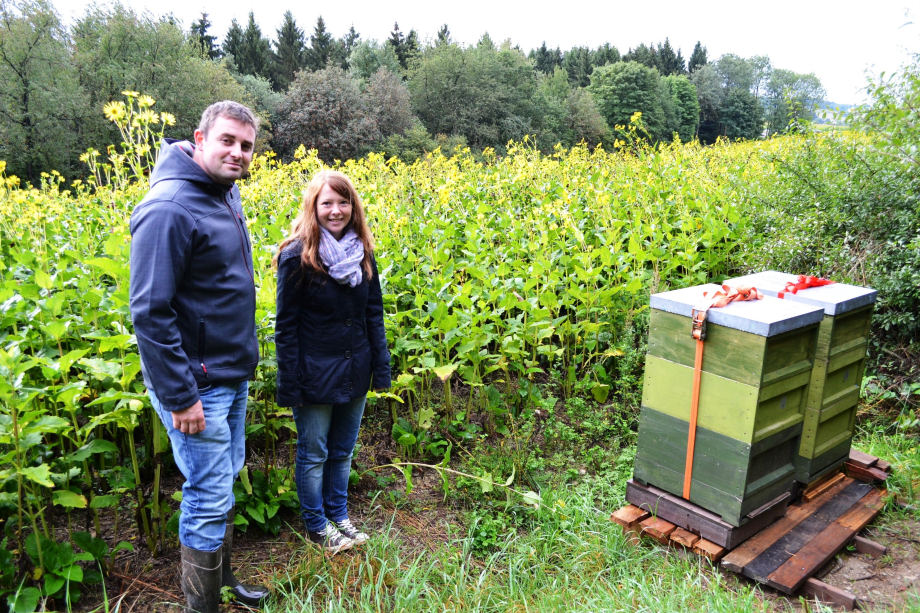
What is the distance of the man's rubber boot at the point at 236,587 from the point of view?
8.50 feet

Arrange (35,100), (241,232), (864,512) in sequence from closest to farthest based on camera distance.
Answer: (241,232), (864,512), (35,100)

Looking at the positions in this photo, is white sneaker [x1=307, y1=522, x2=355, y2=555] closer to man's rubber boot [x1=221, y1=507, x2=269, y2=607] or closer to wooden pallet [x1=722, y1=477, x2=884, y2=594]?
man's rubber boot [x1=221, y1=507, x2=269, y2=607]

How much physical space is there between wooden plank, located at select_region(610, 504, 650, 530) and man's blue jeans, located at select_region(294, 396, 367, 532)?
1398 millimetres

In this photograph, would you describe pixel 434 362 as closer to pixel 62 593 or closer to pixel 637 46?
pixel 62 593

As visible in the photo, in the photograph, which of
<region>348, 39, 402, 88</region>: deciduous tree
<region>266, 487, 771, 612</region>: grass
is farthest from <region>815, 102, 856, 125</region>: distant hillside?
<region>348, 39, 402, 88</region>: deciduous tree

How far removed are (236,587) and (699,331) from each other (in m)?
2.35

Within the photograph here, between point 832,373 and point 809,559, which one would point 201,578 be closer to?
point 809,559

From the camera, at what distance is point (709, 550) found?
9.57 ft

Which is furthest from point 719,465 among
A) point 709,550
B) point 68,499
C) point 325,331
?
point 68,499

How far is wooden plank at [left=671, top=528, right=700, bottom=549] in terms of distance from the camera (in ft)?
9.83

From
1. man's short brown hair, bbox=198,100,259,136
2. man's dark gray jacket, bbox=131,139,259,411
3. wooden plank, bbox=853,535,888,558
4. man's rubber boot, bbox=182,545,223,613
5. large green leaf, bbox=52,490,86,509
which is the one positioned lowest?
wooden plank, bbox=853,535,888,558

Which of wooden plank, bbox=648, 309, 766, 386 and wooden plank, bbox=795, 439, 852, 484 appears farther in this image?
wooden plank, bbox=795, 439, 852, 484

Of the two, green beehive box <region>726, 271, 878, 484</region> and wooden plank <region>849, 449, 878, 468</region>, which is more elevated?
green beehive box <region>726, 271, 878, 484</region>

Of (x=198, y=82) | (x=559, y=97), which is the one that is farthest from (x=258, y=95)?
(x=559, y=97)
